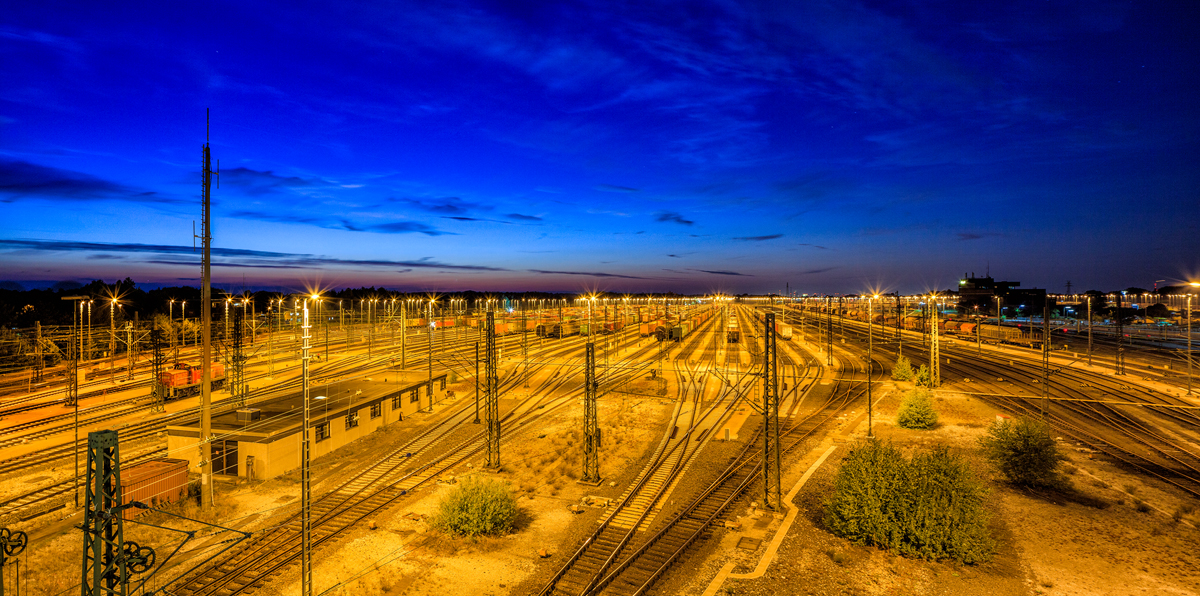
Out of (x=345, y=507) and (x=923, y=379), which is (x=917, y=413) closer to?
(x=923, y=379)

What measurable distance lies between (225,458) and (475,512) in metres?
13.7

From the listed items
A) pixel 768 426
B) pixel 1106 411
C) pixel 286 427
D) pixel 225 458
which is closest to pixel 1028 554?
pixel 768 426

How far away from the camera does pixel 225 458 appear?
24375 mm

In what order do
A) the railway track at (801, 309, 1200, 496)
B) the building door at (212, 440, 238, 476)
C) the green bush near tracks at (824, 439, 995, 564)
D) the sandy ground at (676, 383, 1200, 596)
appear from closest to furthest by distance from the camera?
the sandy ground at (676, 383, 1200, 596) → the green bush near tracks at (824, 439, 995, 564) → the building door at (212, 440, 238, 476) → the railway track at (801, 309, 1200, 496)

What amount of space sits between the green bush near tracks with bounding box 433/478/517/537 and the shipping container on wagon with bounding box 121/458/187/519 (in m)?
10.9

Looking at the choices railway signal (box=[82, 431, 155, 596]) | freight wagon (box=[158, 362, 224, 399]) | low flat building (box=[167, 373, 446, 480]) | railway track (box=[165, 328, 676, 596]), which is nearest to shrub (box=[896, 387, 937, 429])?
railway track (box=[165, 328, 676, 596])

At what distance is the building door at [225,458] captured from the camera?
24.5 meters

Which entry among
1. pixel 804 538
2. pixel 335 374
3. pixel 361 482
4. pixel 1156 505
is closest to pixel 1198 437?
pixel 1156 505

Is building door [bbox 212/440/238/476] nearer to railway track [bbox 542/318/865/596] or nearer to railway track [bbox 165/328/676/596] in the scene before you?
railway track [bbox 165/328/676/596]

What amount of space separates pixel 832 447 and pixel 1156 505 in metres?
12.0

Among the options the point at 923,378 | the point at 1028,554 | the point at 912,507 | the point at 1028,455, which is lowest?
the point at 1028,554

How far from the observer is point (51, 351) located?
53.2 m

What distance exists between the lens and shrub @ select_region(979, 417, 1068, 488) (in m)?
22.5

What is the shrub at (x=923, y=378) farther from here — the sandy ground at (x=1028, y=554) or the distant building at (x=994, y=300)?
the distant building at (x=994, y=300)
